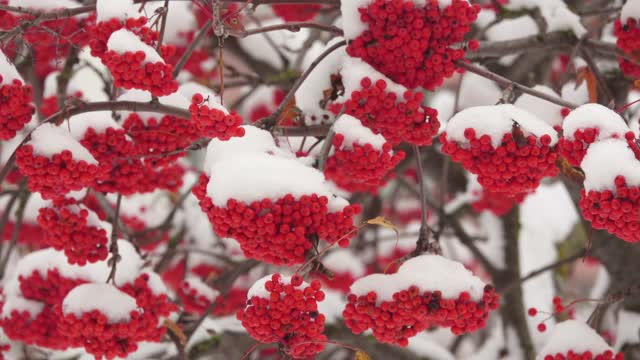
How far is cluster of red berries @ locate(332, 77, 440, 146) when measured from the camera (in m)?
1.92

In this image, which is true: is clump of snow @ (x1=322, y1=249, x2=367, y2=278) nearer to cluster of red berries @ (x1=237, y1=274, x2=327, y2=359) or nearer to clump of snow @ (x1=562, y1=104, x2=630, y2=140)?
cluster of red berries @ (x1=237, y1=274, x2=327, y2=359)

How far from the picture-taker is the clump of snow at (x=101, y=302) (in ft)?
7.54

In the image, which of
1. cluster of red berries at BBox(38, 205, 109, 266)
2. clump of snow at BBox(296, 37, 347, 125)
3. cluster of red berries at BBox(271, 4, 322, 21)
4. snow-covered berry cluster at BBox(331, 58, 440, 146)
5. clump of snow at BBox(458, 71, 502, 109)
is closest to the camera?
snow-covered berry cluster at BBox(331, 58, 440, 146)

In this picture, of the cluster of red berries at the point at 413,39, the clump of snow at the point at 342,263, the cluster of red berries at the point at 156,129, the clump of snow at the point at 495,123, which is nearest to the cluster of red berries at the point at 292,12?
the clump of snow at the point at 342,263

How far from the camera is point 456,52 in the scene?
1.95 metres

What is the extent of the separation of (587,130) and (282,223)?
76cm

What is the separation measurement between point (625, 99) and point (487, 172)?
172cm

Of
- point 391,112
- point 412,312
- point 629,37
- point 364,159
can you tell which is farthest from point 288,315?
point 629,37

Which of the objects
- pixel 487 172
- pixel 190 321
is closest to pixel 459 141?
pixel 487 172

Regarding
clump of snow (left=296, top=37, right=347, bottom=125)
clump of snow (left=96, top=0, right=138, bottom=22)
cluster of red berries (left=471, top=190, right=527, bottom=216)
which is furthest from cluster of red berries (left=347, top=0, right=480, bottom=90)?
cluster of red berries (left=471, top=190, right=527, bottom=216)

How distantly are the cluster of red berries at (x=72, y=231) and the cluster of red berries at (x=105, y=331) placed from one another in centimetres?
19

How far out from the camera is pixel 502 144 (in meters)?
1.85

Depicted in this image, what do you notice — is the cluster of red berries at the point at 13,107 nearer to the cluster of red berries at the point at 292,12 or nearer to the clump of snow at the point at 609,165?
the clump of snow at the point at 609,165

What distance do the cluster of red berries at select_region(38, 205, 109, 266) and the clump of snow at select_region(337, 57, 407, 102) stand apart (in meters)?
0.94
